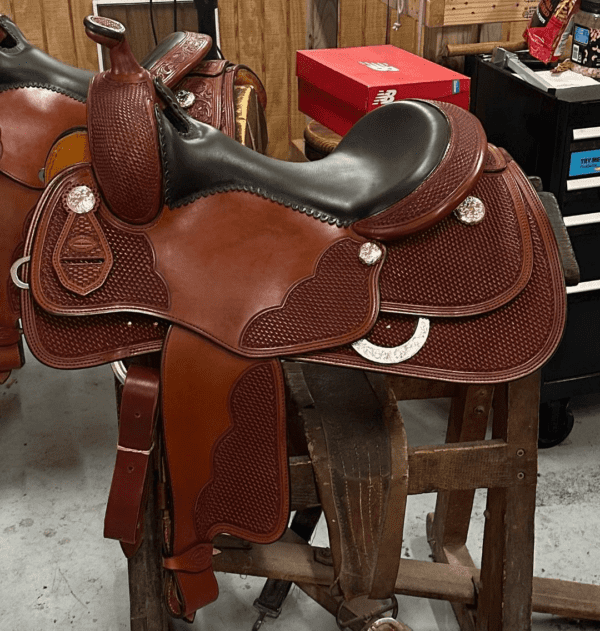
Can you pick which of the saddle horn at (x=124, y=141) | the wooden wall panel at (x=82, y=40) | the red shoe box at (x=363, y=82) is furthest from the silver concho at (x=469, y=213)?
the wooden wall panel at (x=82, y=40)

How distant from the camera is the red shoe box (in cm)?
188

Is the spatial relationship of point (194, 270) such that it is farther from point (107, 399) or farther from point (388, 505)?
point (107, 399)

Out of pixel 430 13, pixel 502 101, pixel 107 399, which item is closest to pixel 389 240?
pixel 502 101

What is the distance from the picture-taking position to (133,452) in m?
1.06

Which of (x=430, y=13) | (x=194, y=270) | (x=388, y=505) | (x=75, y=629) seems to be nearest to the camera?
(x=194, y=270)

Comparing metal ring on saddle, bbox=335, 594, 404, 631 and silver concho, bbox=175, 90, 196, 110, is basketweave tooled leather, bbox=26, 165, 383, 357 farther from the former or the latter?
silver concho, bbox=175, 90, 196, 110

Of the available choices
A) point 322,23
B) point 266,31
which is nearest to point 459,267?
point 322,23

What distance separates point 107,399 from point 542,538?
4.01 ft

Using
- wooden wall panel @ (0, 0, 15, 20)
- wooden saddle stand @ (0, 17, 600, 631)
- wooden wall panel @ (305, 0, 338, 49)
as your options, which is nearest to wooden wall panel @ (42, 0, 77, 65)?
wooden wall panel @ (0, 0, 15, 20)

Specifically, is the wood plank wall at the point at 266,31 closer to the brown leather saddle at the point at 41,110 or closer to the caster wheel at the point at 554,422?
the brown leather saddle at the point at 41,110

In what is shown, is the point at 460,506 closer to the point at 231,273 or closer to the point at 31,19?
the point at 231,273

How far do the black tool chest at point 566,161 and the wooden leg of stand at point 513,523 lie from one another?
0.68 meters

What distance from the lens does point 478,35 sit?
2.09m

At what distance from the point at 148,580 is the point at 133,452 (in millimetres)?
332
